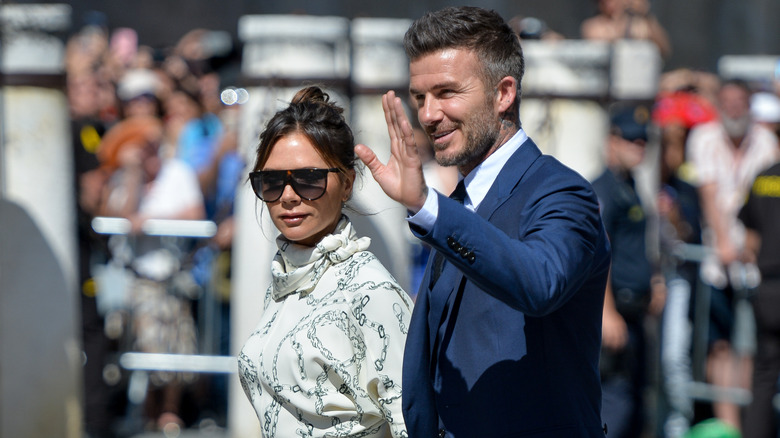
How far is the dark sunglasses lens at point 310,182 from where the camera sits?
3092mm

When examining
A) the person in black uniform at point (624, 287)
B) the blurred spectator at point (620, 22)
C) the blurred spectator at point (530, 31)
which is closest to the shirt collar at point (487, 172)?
the person in black uniform at point (624, 287)

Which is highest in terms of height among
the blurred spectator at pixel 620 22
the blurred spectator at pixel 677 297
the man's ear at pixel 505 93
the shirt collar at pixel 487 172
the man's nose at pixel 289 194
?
the blurred spectator at pixel 620 22

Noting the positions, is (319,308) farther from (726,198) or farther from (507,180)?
(726,198)

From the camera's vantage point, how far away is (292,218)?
3135 millimetres

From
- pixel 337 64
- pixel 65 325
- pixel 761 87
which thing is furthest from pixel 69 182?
pixel 761 87

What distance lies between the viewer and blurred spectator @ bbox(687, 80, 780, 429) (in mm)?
7711

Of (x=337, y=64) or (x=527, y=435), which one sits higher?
(x=337, y=64)

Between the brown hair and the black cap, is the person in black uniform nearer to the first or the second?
the black cap

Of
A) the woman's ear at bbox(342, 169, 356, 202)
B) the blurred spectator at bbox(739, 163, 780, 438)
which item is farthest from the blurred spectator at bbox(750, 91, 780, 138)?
the woman's ear at bbox(342, 169, 356, 202)

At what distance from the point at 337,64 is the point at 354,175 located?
3.17m

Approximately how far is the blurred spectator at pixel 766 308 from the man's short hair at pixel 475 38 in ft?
15.4

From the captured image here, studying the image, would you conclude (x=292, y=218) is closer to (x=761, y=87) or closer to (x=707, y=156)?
(x=707, y=156)

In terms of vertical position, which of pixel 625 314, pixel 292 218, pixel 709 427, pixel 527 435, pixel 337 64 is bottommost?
pixel 709 427

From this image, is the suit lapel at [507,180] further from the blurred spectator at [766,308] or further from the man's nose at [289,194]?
the blurred spectator at [766,308]
